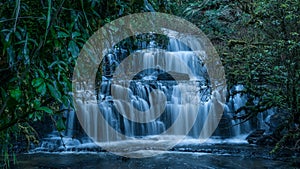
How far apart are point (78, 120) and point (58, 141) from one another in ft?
3.83

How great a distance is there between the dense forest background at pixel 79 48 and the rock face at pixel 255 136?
59 centimetres

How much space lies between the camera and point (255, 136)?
283 inches

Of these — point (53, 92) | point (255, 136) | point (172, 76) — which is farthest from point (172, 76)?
point (53, 92)

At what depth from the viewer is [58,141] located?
7367 millimetres

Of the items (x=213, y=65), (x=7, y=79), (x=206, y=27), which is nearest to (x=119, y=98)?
(x=206, y=27)

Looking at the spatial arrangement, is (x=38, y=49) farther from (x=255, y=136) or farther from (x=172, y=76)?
(x=172, y=76)

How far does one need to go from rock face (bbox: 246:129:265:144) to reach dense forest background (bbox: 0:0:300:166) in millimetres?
587

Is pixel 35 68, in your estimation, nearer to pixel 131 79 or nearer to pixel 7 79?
pixel 7 79

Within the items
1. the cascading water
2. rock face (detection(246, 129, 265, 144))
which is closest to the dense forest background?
rock face (detection(246, 129, 265, 144))

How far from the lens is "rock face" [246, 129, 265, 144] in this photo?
6.94 m

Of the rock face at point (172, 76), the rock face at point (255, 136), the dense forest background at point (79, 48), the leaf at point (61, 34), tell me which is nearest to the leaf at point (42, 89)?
the dense forest background at point (79, 48)

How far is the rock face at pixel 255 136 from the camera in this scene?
6938mm

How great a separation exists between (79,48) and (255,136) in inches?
249

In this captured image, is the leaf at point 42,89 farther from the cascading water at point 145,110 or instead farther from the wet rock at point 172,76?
the wet rock at point 172,76
